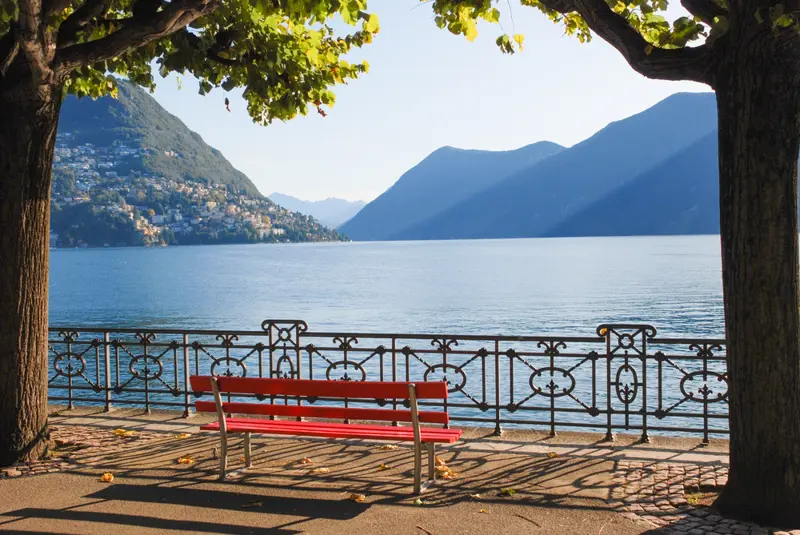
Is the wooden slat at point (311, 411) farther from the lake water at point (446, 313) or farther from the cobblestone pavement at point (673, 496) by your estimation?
the lake water at point (446, 313)

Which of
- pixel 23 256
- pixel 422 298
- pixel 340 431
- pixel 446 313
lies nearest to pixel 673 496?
pixel 340 431

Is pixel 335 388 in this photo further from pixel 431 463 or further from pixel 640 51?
pixel 640 51

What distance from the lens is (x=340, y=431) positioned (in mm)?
6805

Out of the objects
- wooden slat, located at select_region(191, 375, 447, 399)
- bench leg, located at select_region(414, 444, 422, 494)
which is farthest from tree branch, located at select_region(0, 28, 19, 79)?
bench leg, located at select_region(414, 444, 422, 494)

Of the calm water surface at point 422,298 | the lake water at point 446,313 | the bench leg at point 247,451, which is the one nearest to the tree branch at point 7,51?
the bench leg at point 247,451

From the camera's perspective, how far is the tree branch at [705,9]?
5855mm

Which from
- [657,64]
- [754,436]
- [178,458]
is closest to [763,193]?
[657,64]

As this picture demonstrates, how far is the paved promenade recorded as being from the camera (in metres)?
5.80

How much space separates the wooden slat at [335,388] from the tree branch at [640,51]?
3.01 meters

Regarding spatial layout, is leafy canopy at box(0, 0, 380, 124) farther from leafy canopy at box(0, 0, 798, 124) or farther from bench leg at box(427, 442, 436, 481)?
bench leg at box(427, 442, 436, 481)

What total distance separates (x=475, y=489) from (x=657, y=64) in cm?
371

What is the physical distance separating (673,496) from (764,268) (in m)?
1.97

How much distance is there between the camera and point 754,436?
18.9ft

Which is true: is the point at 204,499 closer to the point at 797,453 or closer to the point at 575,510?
the point at 575,510
